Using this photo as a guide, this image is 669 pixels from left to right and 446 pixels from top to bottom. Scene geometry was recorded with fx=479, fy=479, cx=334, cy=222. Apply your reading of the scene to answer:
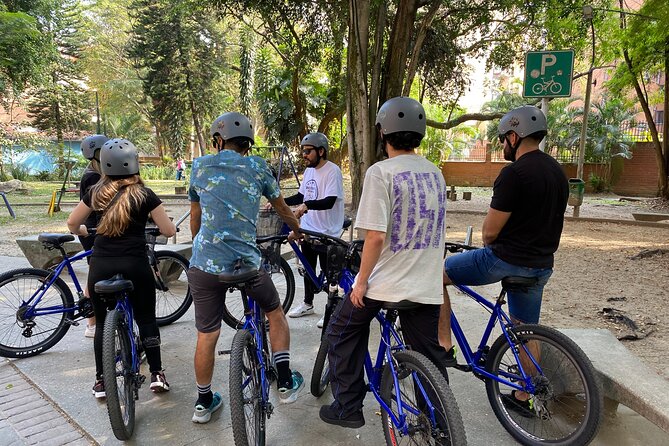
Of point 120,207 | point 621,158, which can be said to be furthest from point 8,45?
point 621,158

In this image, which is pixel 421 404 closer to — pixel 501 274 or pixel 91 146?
pixel 501 274

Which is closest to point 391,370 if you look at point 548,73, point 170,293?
point 170,293

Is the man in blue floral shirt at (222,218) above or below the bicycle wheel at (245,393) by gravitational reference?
above

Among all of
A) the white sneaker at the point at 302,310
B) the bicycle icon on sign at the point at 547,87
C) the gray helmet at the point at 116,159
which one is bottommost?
the white sneaker at the point at 302,310

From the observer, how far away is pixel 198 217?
121 inches

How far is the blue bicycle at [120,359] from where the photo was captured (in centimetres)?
276

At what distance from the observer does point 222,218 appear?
2.78m

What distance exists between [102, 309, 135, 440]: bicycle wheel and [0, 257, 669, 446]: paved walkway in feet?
0.51

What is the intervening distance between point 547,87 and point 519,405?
4268 millimetres

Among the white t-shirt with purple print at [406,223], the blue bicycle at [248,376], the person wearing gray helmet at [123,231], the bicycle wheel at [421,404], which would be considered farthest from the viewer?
the person wearing gray helmet at [123,231]

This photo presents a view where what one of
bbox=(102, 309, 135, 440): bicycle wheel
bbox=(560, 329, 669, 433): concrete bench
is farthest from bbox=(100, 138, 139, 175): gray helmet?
bbox=(560, 329, 669, 433): concrete bench

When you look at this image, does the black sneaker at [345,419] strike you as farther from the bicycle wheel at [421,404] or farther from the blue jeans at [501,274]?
the blue jeans at [501,274]

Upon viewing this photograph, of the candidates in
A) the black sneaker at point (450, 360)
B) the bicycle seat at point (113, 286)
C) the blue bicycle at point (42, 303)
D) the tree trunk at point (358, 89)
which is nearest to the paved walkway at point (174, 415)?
the blue bicycle at point (42, 303)

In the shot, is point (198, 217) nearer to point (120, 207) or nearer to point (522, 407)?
point (120, 207)
